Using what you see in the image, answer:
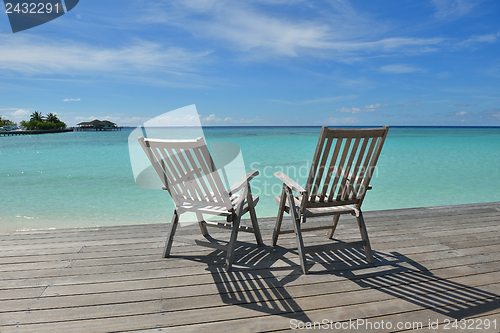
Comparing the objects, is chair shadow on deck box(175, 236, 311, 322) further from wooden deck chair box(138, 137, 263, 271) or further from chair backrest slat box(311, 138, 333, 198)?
chair backrest slat box(311, 138, 333, 198)

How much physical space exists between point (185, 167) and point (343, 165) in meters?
1.27

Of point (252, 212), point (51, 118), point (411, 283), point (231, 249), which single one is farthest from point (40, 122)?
point (411, 283)

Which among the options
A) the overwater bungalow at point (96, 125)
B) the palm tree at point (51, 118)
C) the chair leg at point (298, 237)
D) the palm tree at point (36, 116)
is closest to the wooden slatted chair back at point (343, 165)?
the chair leg at point (298, 237)

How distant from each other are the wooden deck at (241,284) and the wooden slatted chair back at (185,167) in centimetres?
55

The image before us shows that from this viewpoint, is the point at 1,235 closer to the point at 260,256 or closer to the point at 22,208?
the point at 260,256

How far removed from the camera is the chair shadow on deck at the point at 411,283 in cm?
176

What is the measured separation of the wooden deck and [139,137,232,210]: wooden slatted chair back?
55 cm

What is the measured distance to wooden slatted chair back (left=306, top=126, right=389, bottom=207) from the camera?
2.06 metres

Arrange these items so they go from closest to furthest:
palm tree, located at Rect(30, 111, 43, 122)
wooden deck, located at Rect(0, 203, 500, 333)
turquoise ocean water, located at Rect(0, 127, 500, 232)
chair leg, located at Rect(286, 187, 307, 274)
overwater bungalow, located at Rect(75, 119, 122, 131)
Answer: wooden deck, located at Rect(0, 203, 500, 333)
chair leg, located at Rect(286, 187, 307, 274)
turquoise ocean water, located at Rect(0, 127, 500, 232)
palm tree, located at Rect(30, 111, 43, 122)
overwater bungalow, located at Rect(75, 119, 122, 131)

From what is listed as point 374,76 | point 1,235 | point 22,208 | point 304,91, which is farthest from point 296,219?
point 304,91

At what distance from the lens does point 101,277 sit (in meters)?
2.13

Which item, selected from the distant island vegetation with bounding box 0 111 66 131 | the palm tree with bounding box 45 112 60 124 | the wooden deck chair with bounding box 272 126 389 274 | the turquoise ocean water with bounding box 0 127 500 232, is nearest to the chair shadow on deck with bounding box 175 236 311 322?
the wooden deck chair with bounding box 272 126 389 274

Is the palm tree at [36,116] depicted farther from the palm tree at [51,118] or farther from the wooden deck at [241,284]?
the wooden deck at [241,284]

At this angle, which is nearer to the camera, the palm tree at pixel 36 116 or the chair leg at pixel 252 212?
the chair leg at pixel 252 212
